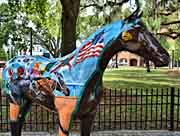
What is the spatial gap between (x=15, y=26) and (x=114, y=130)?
101ft

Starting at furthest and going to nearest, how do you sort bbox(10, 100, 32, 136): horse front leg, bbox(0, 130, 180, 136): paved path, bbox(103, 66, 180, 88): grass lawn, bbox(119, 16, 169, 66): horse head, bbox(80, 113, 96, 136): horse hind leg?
bbox(103, 66, 180, 88): grass lawn < bbox(0, 130, 180, 136): paved path < bbox(10, 100, 32, 136): horse front leg < bbox(80, 113, 96, 136): horse hind leg < bbox(119, 16, 169, 66): horse head

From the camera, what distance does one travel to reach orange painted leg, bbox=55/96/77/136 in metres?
4.78

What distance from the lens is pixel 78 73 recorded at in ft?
15.8

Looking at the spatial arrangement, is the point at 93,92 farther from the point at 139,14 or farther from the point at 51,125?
the point at 51,125

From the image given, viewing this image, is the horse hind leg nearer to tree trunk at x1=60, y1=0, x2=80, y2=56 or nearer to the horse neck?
the horse neck

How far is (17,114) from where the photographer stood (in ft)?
18.0

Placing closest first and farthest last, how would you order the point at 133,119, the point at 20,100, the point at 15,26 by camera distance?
the point at 20,100
the point at 133,119
the point at 15,26

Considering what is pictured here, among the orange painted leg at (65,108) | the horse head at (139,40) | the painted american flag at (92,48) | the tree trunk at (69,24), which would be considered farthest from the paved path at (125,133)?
the horse head at (139,40)

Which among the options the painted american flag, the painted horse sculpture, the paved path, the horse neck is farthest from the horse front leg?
the paved path

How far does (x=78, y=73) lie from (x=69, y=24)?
20.7ft

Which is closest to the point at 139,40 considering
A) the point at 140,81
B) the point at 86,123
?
the point at 86,123

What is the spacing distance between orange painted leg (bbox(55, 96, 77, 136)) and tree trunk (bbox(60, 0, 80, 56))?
5987 millimetres

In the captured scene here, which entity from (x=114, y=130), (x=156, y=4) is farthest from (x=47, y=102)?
(x=156, y=4)

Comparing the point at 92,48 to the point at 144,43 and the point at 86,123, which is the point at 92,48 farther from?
the point at 86,123
